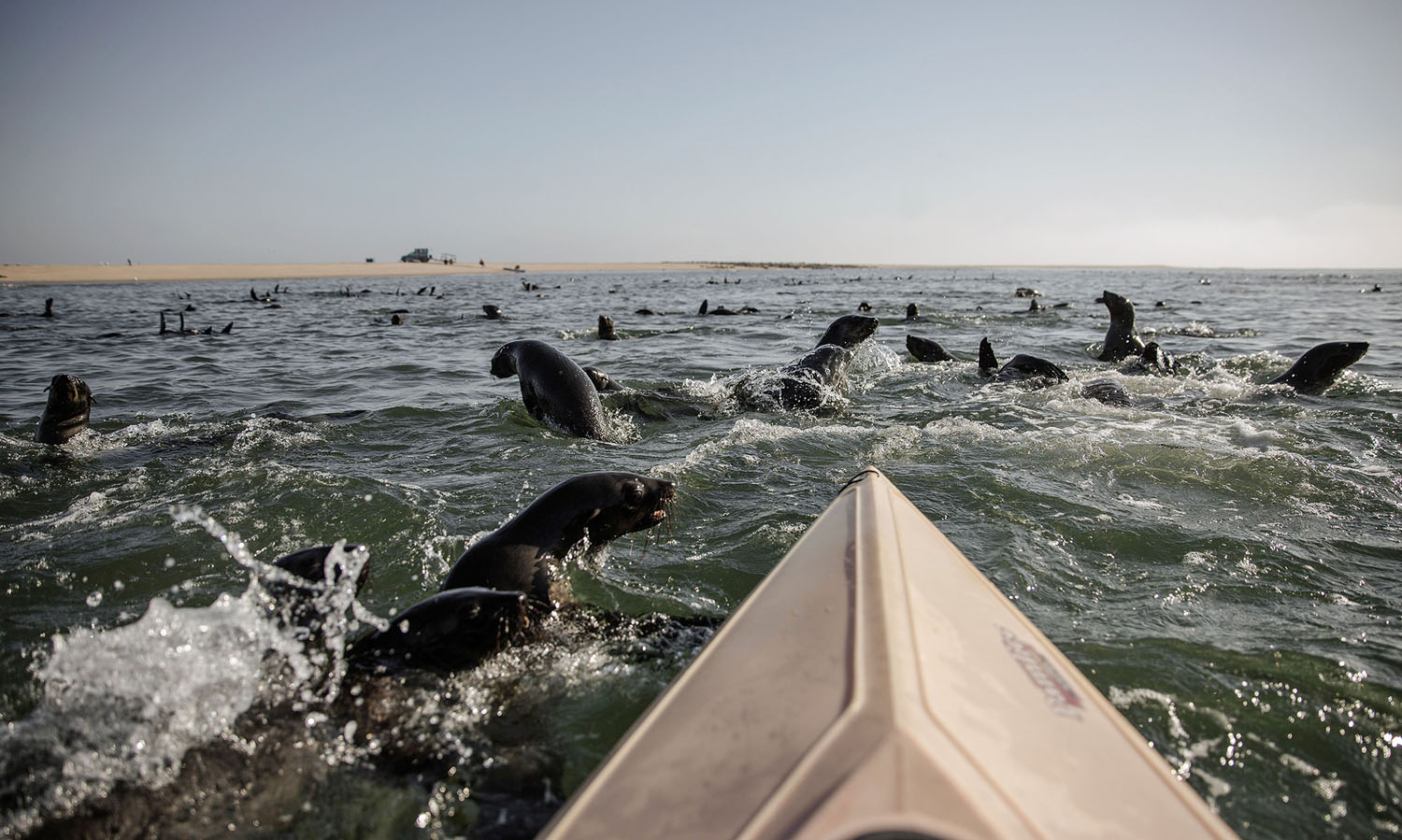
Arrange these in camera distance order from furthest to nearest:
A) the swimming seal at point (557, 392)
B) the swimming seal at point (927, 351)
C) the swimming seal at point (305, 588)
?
the swimming seal at point (927, 351) < the swimming seal at point (557, 392) < the swimming seal at point (305, 588)

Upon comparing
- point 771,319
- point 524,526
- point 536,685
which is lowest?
point 536,685

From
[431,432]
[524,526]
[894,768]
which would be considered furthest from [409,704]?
[431,432]

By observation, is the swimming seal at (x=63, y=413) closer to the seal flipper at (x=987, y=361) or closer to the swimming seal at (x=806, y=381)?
the swimming seal at (x=806, y=381)

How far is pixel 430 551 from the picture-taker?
11.8 feet

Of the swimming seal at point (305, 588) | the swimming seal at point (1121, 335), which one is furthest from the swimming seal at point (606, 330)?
the swimming seal at point (305, 588)

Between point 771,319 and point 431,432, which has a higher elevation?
point 771,319

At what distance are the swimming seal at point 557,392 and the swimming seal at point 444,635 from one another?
347cm

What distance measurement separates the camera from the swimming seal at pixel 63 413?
5.56m

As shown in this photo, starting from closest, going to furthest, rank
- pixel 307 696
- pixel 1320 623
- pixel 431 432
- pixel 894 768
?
pixel 894 768 → pixel 307 696 → pixel 1320 623 → pixel 431 432

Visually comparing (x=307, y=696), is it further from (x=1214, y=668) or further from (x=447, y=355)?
(x=447, y=355)

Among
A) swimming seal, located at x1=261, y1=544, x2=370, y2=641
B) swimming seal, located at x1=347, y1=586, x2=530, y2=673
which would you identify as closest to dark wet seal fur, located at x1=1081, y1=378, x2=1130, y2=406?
swimming seal, located at x1=347, y1=586, x2=530, y2=673

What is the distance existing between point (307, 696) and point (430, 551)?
1.45m

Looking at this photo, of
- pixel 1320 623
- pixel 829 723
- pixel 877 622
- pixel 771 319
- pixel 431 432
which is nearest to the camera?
pixel 829 723

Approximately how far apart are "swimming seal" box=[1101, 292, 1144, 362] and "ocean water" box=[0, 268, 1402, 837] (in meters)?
Answer: 1.37
